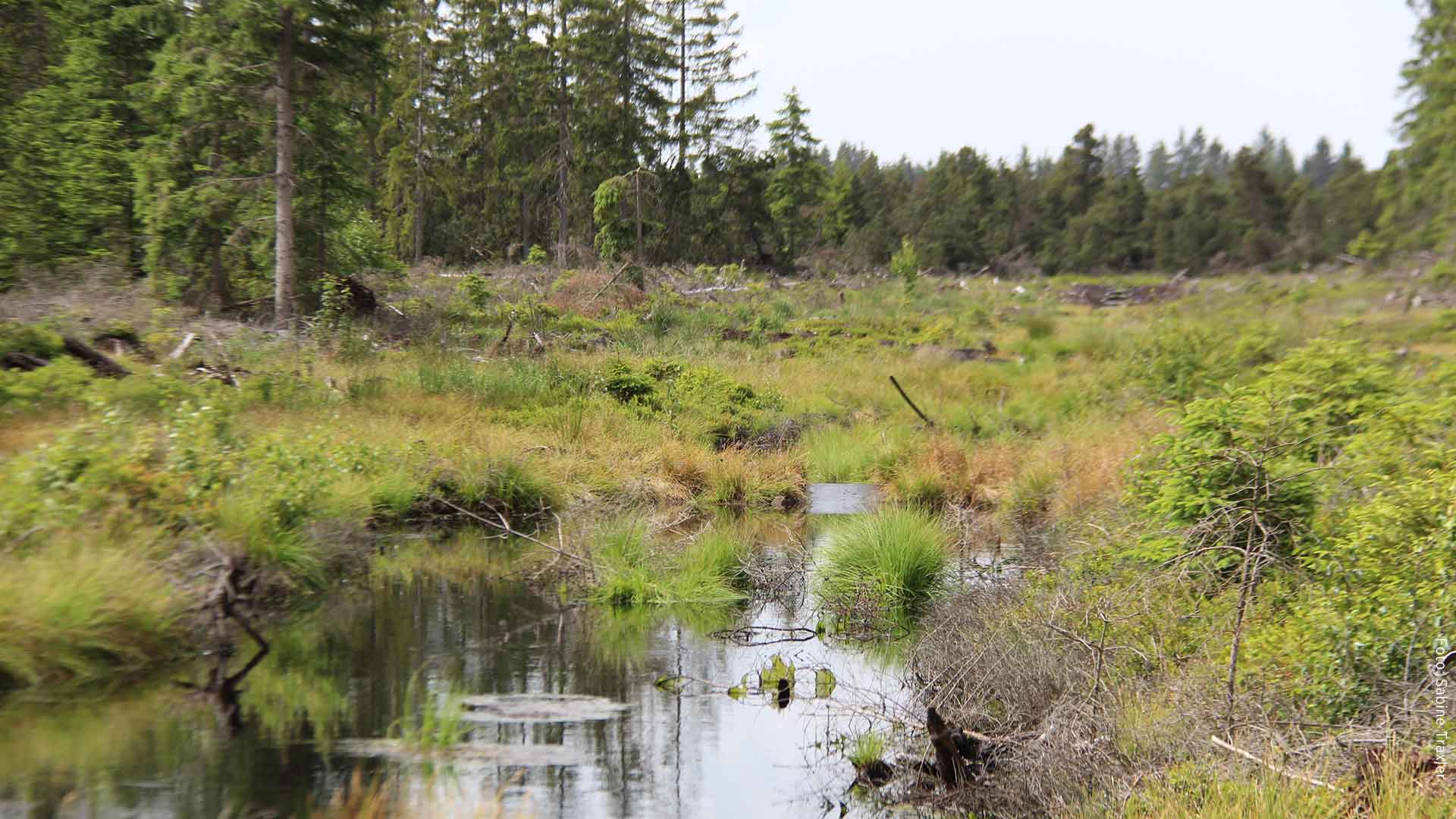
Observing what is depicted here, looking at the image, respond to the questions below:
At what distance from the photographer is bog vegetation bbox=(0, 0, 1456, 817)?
6539 millimetres

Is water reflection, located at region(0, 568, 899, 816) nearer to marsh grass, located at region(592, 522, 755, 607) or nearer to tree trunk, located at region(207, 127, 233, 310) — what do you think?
marsh grass, located at region(592, 522, 755, 607)

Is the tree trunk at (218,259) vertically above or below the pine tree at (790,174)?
below

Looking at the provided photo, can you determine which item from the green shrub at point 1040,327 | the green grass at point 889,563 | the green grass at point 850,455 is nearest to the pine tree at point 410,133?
the green shrub at point 1040,327

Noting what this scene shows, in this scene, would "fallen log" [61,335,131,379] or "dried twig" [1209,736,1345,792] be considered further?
"fallen log" [61,335,131,379]

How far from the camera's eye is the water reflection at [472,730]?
20.5 feet

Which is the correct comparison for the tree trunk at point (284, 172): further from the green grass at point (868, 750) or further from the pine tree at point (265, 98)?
the green grass at point (868, 750)

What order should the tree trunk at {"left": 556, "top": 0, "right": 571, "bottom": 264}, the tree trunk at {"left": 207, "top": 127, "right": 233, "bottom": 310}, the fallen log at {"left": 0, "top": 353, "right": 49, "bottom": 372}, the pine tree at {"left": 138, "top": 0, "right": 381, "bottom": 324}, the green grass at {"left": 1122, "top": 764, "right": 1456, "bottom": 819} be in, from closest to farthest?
the green grass at {"left": 1122, "top": 764, "right": 1456, "bottom": 819}
the fallen log at {"left": 0, "top": 353, "right": 49, "bottom": 372}
the pine tree at {"left": 138, "top": 0, "right": 381, "bottom": 324}
the tree trunk at {"left": 207, "top": 127, "right": 233, "bottom": 310}
the tree trunk at {"left": 556, "top": 0, "right": 571, "bottom": 264}

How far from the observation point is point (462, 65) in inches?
2110

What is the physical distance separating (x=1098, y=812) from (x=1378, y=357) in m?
7.82

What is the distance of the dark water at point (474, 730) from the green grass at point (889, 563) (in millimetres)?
1066

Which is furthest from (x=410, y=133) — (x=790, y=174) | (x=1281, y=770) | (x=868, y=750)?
(x=1281, y=770)

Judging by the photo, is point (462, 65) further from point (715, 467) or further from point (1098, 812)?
point (1098, 812)

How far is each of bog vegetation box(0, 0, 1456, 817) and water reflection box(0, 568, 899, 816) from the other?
0.59 m

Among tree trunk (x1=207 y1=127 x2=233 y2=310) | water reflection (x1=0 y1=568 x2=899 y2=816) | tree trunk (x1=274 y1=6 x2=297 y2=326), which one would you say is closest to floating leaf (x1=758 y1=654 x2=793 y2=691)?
water reflection (x1=0 y1=568 x2=899 y2=816)
